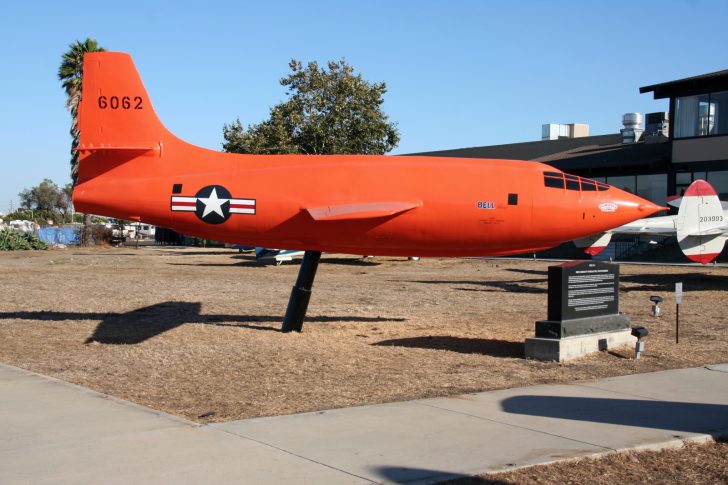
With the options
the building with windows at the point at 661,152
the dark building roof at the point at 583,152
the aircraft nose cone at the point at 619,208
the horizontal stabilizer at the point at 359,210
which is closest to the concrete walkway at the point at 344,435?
the horizontal stabilizer at the point at 359,210

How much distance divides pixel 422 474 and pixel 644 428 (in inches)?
118

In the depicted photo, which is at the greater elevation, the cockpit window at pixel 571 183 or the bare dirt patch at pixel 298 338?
the cockpit window at pixel 571 183

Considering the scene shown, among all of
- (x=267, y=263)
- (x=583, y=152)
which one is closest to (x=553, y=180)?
(x=267, y=263)

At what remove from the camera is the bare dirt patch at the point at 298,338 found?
10.4 meters

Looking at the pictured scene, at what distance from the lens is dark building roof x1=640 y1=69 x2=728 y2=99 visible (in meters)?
42.2

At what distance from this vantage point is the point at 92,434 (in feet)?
25.2

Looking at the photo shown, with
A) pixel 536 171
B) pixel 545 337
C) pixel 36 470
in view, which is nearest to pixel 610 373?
pixel 545 337

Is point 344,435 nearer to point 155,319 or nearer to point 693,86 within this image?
point 155,319

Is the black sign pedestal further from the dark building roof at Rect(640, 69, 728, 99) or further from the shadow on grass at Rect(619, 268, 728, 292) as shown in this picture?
the dark building roof at Rect(640, 69, 728, 99)

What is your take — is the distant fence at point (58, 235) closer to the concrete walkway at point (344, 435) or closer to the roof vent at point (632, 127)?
the roof vent at point (632, 127)

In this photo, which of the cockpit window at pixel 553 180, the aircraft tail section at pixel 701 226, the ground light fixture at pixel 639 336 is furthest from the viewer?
the aircraft tail section at pixel 701 226

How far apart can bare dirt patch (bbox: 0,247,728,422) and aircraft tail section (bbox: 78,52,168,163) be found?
151 inches

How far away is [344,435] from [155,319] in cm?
1093

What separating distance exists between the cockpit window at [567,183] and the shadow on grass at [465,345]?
3.17 meters
